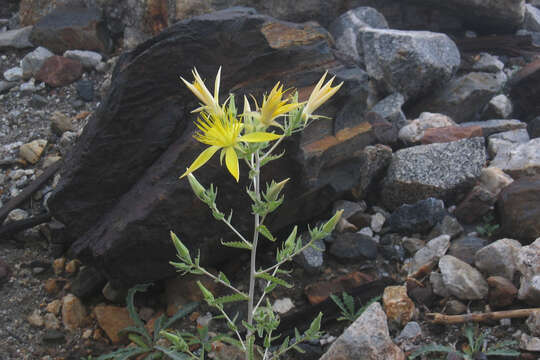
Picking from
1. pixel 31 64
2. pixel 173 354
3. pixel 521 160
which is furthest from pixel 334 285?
pixel 31 64

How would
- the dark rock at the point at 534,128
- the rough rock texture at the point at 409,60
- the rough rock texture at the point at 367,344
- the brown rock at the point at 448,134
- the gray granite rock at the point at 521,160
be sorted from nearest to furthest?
the rough rock texture at the point at 367,344 → the gray granite rock at the point at 521,160 → the brown rock at the point at 448,134 → the dark rock at the point at 534,128 → the rough rock texture at the point at 409,60

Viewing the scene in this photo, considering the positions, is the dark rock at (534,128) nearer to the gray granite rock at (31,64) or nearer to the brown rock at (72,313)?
the brown rock at (72,313)

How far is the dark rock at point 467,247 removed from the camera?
3.79 meters

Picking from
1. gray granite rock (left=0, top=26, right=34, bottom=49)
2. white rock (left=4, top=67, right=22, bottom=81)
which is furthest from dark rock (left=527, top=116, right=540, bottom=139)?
gray granite rock (left=0, top=26, right=34, bottom=49)

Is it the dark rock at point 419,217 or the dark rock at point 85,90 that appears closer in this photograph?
the dark rock at point 419,217

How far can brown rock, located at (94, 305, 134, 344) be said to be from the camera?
3.94 metres

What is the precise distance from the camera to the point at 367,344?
3.12m

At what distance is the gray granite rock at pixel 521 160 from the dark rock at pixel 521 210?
0.44 m

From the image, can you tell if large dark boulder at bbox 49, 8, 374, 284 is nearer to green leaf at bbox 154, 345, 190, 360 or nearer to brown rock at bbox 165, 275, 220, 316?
brown rock at bbox 165, 275, 220, 316

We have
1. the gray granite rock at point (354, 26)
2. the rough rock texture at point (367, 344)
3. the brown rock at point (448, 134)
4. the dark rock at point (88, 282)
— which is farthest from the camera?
the gray granite rock at point (354, 26)

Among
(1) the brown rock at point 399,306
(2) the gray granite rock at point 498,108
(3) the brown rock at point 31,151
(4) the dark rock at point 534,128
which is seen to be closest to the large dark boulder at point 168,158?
(1) the brown rock at point 399,306

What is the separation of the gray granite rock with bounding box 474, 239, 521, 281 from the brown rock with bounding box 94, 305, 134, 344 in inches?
102

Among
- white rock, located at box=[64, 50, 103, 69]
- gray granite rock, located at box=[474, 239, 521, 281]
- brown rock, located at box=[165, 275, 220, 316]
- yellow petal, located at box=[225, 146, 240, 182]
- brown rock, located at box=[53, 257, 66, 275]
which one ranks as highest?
yellow petal, located at box=[225, 146, 240, 182]

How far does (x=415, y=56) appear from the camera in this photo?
5.67 metres
